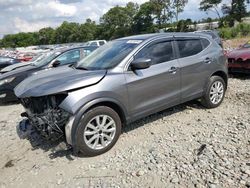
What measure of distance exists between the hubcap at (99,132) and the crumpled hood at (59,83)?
0.58 m

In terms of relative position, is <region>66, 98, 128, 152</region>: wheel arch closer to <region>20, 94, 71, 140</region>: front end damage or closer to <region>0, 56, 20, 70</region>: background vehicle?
<region>20, 94, 71, 140</region>: front end damage

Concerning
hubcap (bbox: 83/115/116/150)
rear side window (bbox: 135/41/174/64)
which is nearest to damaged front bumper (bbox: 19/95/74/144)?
hubcap (bbox: 83/115/116/150)

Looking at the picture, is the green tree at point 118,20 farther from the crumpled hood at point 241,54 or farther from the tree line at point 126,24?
the crumpled hood at point 241,54

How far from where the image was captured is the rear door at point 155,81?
4906mm

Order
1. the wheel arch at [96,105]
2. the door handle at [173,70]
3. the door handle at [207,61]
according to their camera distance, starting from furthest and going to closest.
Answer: the door handle at [207,61] < the door handle at [173,70] < the wheel arch at [96,105]

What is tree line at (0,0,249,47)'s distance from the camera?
2345 inches

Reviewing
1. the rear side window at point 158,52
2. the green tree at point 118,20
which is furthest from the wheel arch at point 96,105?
the green tree at point 118,20

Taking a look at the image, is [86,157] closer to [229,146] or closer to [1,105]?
[229,146]

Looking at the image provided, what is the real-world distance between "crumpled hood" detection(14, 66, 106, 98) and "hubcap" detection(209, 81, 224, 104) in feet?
8.92

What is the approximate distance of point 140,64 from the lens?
15.6 ft

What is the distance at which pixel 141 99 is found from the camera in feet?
16.4

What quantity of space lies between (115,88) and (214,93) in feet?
8.80

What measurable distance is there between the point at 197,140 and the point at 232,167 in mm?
976

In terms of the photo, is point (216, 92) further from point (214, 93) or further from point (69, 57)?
point (69, 57)
